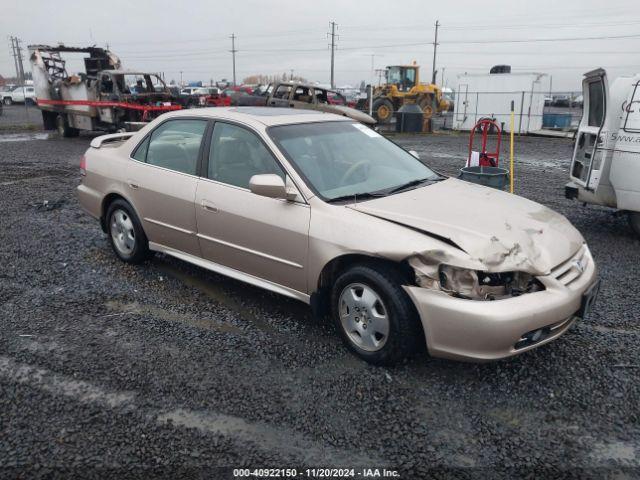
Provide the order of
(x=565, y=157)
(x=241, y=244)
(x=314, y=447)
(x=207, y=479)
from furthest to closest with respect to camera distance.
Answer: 1. (x=565, y=157)
2. (x=241, y=244)
3. (x=314, y=447)
4. (x=207, y=479)

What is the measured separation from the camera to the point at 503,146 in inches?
656

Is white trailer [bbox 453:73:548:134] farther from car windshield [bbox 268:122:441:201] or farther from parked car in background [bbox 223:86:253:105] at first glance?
car windshield [bbox 268:122:441:201]

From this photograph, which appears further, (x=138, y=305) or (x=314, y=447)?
(x=138, y=305)

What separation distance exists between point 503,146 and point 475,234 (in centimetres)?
1462

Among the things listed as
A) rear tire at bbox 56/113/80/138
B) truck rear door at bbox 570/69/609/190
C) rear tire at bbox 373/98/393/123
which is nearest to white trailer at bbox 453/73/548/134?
rear tire at bbox 373/98/393/123

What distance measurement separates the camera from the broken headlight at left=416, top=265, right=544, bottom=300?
3.07 metres

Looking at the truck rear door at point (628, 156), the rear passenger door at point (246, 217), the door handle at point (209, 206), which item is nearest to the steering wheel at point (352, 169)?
the rear passenger door at point (246, 217)

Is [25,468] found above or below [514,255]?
below

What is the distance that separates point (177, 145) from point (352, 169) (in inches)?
65.8

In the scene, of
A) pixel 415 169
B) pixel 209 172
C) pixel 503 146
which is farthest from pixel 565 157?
pixel 209 172

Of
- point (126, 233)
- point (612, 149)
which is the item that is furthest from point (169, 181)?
point (612, 149)

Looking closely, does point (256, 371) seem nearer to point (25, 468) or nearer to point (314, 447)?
point (314, 447)

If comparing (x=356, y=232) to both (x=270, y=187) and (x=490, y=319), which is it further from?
(x=490, y=319)

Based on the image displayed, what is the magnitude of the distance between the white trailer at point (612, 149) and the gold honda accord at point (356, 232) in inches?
106
